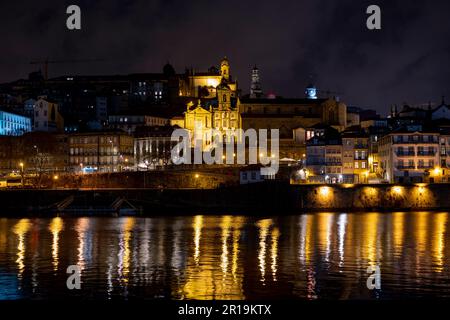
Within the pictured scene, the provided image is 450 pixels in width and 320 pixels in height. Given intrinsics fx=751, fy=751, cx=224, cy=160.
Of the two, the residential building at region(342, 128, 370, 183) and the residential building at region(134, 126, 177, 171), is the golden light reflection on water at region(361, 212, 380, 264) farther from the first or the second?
the residential building at region(134, 126, 177, 171)

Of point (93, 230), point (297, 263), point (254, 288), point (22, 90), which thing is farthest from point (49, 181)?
point (22, 90)

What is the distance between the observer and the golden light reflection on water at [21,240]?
36.5m

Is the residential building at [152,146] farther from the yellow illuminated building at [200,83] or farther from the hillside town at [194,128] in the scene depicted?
the yellow illuminated building at [200,83]

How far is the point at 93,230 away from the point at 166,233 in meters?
6.26

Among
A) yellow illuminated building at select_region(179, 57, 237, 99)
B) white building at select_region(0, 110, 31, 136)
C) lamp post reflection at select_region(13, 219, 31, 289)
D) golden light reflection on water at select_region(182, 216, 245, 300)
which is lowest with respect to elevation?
golden light reflection on water at select_region(182, 216, 245, 300)

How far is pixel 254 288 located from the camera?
30.6m

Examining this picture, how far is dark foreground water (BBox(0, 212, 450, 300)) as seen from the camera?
30.3 metres

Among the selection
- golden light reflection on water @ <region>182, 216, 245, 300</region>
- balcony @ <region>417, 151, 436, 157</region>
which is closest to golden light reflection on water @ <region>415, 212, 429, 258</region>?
golden light reflection on water @ <region>182, 216, 245, 300</region>

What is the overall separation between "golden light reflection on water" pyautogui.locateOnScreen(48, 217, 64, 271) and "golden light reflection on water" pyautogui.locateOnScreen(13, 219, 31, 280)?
5.32ft

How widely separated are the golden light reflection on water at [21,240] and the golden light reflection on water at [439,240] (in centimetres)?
1997

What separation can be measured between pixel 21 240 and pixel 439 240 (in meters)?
27.1

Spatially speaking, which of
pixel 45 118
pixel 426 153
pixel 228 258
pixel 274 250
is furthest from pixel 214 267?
pixel 45 118

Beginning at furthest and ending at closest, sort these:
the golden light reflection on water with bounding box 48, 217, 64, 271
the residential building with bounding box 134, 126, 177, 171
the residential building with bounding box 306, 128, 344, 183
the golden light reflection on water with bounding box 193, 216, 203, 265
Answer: the residential building with bounding box 134, 126, 177, 171 < the residential building with bounding box 306, 128, 344, 183 < the golden light reflection on water with bounding box 193, 216, 203, 265 < the golden light reflection on water with bounding box 48, 217, 64, 271

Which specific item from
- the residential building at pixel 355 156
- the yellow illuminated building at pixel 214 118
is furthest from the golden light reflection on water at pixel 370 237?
the yellow illuminated building at pixel 214 118
